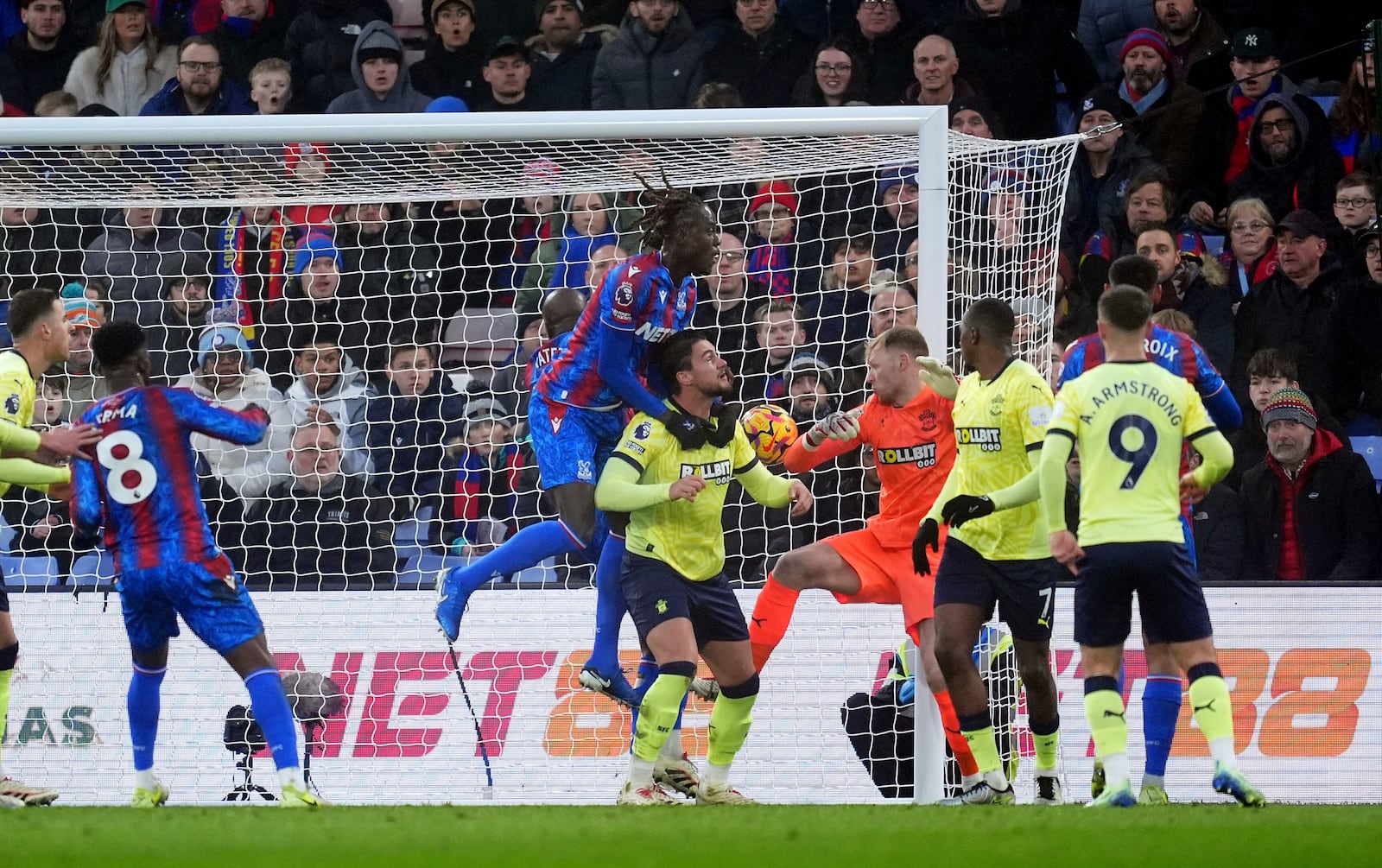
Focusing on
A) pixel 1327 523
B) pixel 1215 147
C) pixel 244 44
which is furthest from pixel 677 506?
pixel 244 44

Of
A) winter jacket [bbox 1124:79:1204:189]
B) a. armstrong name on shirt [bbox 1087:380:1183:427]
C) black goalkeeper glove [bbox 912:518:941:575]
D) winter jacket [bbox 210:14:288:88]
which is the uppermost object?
winter jacket [bbox 210:14:288:88]

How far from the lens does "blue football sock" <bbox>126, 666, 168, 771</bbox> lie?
6652 millimetres

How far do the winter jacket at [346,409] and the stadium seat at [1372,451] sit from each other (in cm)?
556

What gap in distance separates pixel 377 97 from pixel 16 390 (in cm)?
461

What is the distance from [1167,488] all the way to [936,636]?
4.05 ft

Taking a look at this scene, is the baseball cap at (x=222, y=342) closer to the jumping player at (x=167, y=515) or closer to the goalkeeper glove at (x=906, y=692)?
the jumping player at (x=167, y=515)

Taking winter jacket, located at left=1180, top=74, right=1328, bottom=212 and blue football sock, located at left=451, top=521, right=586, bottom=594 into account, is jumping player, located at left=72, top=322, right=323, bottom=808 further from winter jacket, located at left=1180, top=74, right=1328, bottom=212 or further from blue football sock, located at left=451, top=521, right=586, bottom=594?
winter jacket, located at left=1180, top=74, right=1328, bottom=212

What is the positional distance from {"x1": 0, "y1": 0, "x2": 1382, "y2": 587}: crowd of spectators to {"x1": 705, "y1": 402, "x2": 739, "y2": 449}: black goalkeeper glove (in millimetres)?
1461

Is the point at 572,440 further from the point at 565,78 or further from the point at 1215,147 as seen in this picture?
the point at 1215,147

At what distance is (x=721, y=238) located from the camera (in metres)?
9.70

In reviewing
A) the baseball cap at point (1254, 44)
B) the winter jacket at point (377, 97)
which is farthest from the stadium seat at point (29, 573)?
the baseball cap at point (1254, 44)

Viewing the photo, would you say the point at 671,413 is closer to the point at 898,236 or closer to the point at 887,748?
the point at 887,748

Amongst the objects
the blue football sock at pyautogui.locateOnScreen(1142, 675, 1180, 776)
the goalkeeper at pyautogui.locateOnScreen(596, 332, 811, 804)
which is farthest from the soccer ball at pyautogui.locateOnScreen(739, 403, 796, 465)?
the blue football sock at pyautogui.locateOnScreen(1142, 675, 1180, 776)

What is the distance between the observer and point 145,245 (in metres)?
10.1
